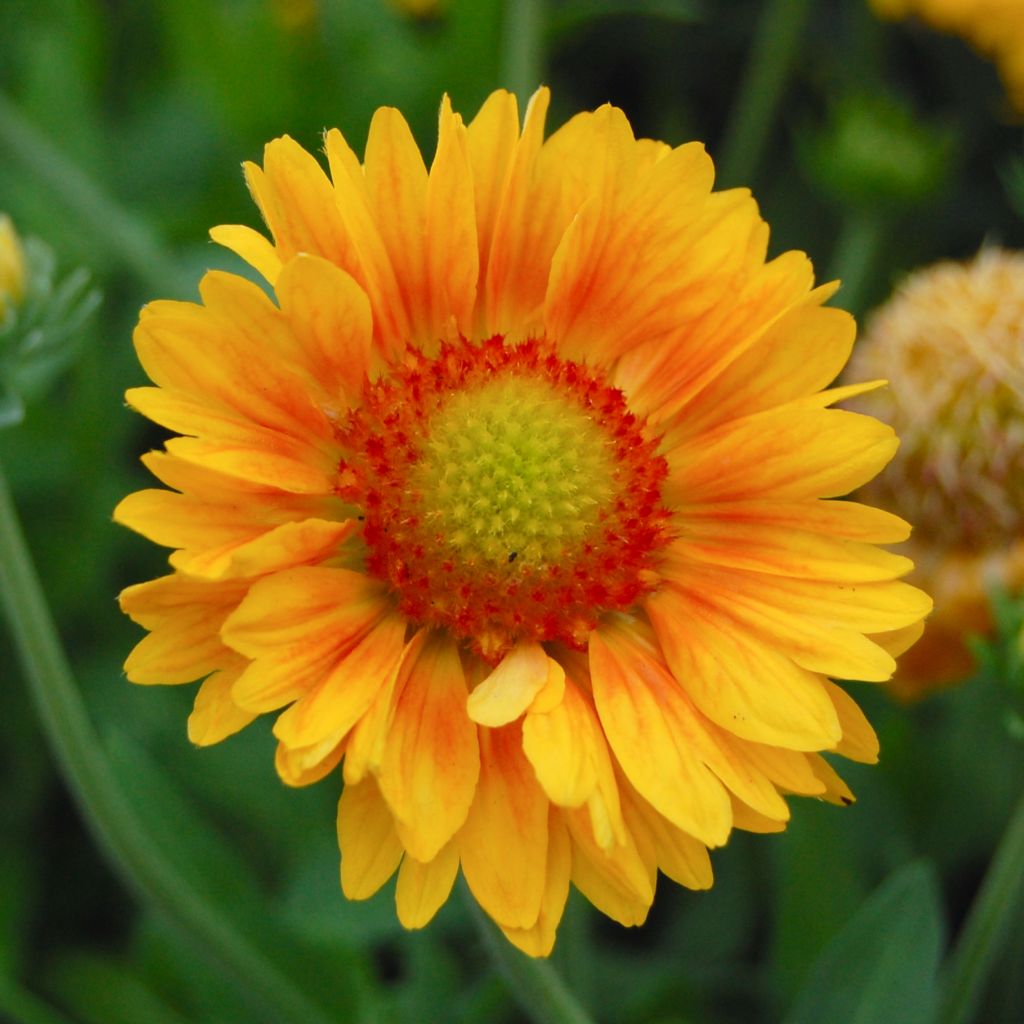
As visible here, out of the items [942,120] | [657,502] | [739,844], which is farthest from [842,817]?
[942,120]

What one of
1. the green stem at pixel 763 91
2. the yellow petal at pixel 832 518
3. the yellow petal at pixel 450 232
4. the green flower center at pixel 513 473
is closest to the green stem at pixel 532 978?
the green flower center at pixel 513 473

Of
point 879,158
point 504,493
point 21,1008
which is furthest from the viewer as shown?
point 879,158

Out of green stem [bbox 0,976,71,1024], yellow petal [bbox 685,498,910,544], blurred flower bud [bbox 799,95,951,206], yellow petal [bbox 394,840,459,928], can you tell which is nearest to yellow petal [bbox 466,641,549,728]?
yellow petal [bbox 394,840,459,928]

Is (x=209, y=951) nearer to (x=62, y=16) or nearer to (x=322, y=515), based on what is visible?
(x=322, y=515)

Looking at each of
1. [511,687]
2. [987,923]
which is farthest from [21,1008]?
[987,923]

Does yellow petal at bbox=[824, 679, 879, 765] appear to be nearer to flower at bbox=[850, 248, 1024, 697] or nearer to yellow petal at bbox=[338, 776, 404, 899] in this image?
yellow petal at bbox=[338, 776, 404, 899]

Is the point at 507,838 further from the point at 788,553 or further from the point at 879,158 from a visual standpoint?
the point at 879,158
